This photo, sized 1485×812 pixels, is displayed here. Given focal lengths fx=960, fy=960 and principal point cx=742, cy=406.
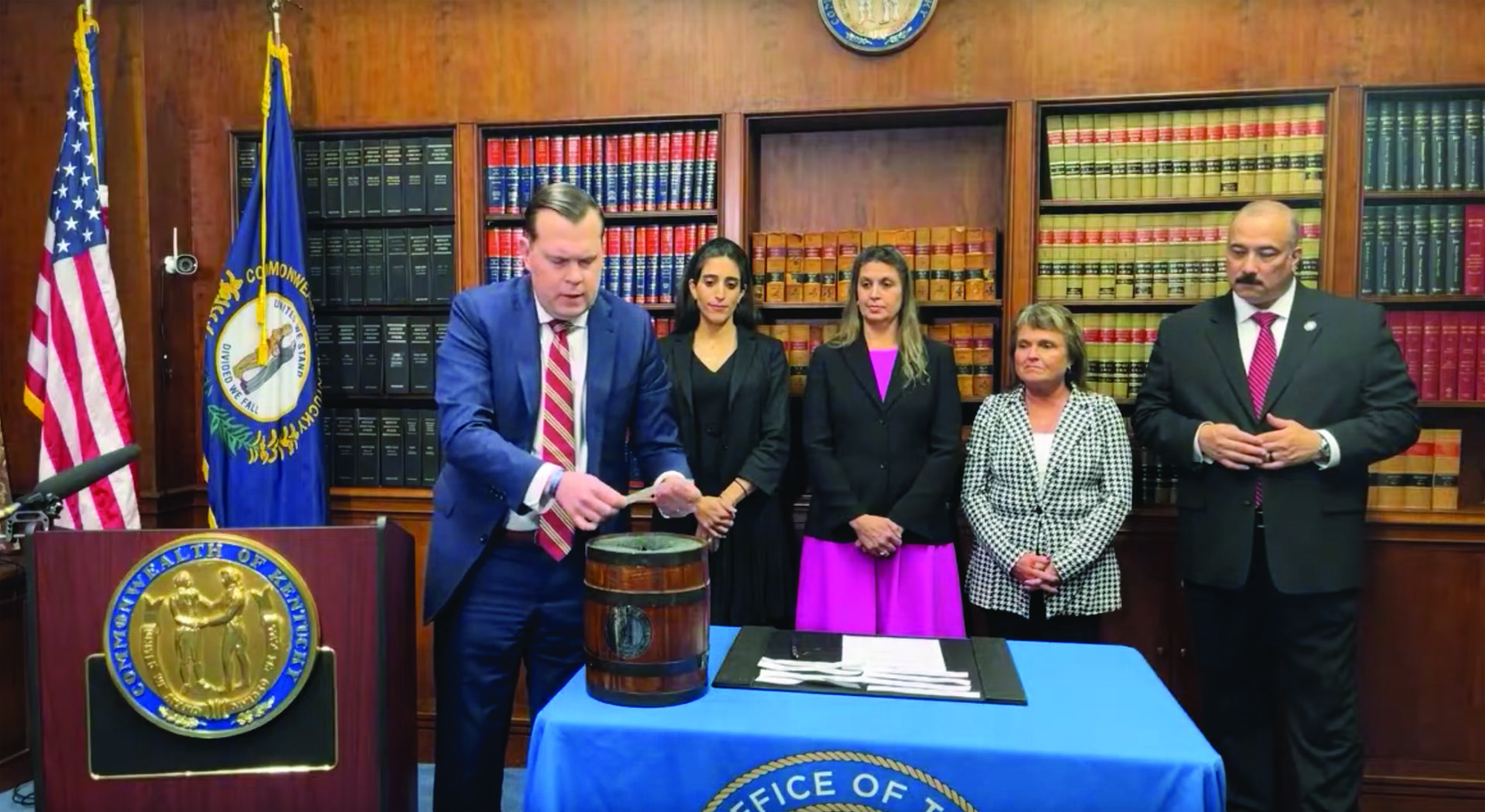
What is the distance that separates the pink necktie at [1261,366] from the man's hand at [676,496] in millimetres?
1500

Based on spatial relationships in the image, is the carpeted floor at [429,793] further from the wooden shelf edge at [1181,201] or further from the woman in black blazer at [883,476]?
the wooden shelf edge at [1181,201]

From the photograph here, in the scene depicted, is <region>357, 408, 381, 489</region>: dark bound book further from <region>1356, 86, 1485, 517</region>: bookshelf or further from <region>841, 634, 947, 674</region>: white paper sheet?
<region>1356, 86, 1485, 517</region>: bookshelf

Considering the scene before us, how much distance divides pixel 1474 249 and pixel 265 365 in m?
3.66

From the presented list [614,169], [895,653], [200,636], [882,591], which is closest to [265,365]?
[614,169]

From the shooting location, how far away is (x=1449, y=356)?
2816 mm

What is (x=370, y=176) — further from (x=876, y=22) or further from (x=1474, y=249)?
(x=1474, y=249)

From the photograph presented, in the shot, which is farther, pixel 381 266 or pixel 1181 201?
pixel 381 266

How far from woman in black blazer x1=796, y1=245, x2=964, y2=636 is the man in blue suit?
903 mm

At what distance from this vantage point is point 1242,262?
7.86 feet

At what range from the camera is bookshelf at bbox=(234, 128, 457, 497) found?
3238mm

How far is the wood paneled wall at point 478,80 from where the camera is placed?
2842 mm

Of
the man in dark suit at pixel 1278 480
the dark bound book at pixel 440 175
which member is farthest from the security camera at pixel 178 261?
the man in dark suit at pixel 1278 480

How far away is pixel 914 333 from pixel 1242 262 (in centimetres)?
84

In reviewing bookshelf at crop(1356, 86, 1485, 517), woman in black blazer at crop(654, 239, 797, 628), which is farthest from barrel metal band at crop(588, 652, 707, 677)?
bookshelf at crop(1356, 86, 1485, 517)
